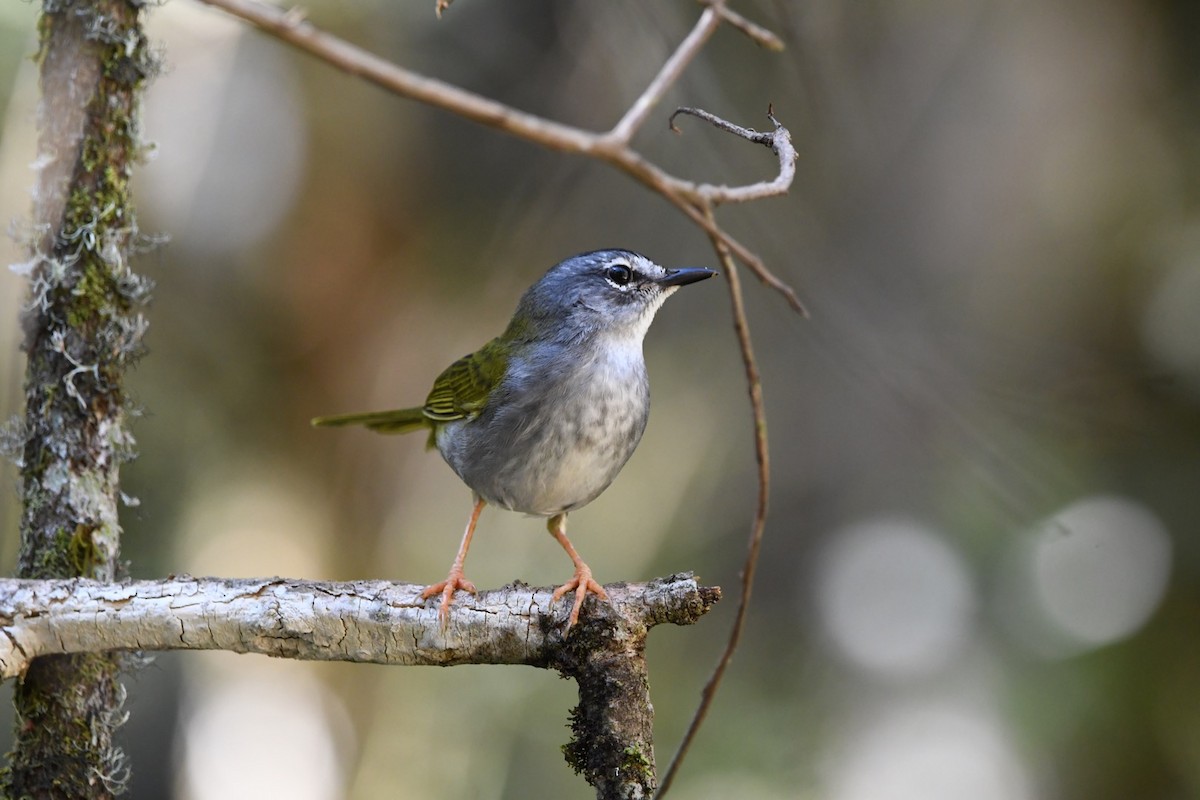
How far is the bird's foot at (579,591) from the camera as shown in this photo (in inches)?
103

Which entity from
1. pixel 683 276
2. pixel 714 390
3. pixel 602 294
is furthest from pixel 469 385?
pixel 714 390

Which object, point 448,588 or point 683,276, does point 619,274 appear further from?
point 448,588

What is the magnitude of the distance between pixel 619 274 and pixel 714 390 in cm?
301

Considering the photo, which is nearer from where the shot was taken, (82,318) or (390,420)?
(82,318)

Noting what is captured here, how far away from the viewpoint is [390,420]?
13.5 feet

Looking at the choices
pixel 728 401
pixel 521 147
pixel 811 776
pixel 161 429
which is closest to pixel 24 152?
pixel 161 429

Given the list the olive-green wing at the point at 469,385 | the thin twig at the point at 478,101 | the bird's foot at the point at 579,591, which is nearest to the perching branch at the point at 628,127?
the thin twig at the point at 478,101

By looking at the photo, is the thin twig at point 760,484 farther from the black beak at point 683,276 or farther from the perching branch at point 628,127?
the black beak at point 683,276

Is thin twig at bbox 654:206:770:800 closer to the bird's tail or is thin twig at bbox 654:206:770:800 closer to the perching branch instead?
the perching branch

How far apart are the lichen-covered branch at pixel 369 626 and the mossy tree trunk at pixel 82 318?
0.29 metres

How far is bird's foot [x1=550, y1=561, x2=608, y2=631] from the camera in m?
2.62

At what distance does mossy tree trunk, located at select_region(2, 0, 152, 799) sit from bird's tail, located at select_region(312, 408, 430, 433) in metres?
0.97

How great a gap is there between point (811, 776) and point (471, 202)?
4069mm

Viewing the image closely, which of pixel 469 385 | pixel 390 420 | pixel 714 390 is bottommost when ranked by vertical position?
pixel 714 390
